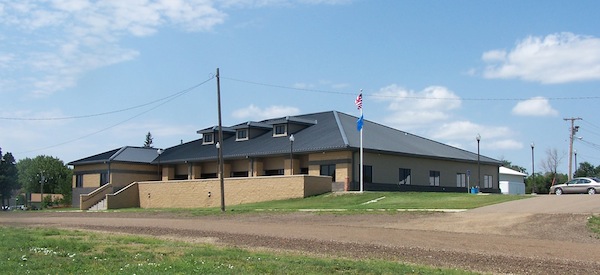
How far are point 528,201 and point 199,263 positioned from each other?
2466 centimetres

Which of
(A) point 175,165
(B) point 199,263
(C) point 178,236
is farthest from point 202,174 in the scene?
(B) point 199,263

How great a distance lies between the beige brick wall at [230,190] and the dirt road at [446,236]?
14415 mm

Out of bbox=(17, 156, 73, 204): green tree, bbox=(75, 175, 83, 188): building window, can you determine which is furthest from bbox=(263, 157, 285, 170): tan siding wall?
bbox=(17, 156, 73, 204): green tree

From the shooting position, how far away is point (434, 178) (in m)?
57.2

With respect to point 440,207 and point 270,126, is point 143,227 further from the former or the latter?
point 270,126

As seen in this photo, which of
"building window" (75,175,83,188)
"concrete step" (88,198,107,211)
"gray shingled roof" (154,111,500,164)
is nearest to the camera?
"gray shingled roof" (154,111,500,164)

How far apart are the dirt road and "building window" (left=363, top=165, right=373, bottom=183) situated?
18265 mm

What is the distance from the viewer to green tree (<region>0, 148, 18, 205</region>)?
366 feet

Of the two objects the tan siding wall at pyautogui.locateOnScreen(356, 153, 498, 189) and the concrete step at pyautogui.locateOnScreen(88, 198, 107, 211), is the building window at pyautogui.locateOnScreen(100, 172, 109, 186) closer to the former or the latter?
the concrete step at pyautogui.locateOnScreen(88, 198, 107, 211)

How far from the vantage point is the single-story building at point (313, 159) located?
163 ft

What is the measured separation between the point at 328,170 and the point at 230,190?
805 cm

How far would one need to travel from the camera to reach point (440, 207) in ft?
104

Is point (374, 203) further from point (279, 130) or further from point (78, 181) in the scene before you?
point (78, 181)

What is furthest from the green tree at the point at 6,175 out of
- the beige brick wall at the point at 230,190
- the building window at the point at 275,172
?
the building window at the point at 275,172
